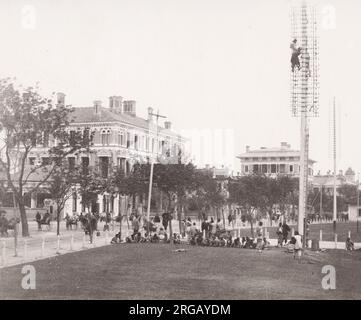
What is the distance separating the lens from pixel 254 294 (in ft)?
52.2

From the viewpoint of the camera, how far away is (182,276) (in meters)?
18.9

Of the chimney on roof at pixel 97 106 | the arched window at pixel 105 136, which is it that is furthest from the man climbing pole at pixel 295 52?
the chimney on roof at pixel 97 106

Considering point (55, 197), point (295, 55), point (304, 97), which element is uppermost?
point (295, 55)

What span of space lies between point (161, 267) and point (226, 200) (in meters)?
47.7

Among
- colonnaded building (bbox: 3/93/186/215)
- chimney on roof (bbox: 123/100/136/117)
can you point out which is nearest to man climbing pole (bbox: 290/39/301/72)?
colonnaded building (bbox: 3/93/186/215)

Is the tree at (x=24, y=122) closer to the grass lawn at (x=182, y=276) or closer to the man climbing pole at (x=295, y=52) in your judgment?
the grass lawn at (x=182, y=276)

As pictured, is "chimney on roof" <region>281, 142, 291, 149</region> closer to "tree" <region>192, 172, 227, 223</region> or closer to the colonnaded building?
the colonnaded building

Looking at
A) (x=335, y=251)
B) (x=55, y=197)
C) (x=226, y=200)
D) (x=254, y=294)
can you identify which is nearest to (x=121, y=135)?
(x=226, y=200)

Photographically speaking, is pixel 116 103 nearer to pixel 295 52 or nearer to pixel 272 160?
pixel 272 160

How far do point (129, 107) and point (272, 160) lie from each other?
3505cm

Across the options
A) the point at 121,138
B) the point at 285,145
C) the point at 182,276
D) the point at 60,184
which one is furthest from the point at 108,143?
the point at 182,276

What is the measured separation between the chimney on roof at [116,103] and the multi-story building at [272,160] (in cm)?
3289
